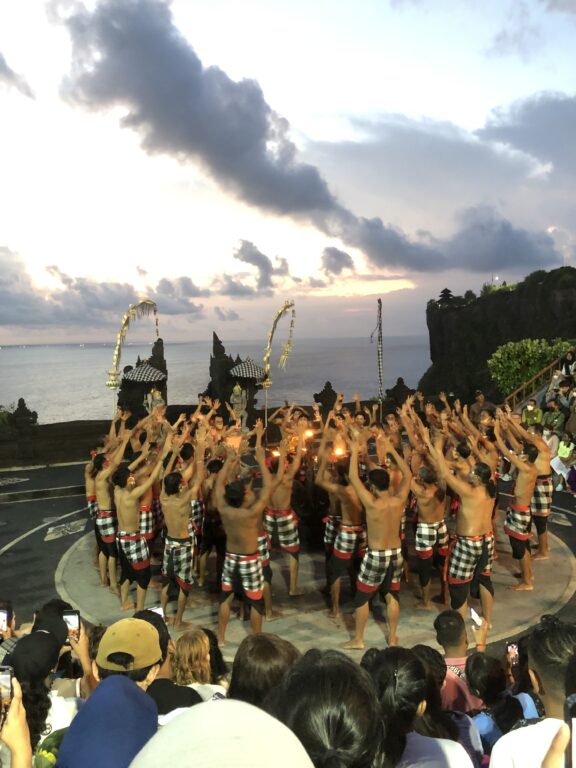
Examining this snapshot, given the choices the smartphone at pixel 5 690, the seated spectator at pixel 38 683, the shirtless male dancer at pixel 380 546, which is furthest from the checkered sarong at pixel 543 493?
the smartphone at pixel 5 690

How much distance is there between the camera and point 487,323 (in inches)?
2493

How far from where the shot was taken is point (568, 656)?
114 inches

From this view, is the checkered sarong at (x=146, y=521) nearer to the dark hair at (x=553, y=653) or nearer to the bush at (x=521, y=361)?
the dark hair at (x=553, y=653)

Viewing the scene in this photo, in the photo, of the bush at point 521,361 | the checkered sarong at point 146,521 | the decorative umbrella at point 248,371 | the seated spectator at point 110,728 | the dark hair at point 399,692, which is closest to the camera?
the seated spectator at point 110,728

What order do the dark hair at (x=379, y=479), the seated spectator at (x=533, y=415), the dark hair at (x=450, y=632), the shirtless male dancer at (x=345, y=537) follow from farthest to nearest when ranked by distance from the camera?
1. the seated spectator at (x=533, y=415)
2. the shirtless male dancer at (x=345, y=537)
3. the dark hair at (x=379, y=479)
4. the dark hair at (x=450, y=632)

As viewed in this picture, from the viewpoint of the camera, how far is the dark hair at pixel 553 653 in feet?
9.52

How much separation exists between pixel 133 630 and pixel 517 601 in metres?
6.70

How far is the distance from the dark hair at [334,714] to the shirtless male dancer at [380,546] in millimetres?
4861

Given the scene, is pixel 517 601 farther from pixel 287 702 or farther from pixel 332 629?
pixel 287 702

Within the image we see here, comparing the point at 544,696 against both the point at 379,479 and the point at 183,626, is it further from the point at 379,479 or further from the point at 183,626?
the point at 183,626

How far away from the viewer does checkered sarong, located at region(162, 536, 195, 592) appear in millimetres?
7578

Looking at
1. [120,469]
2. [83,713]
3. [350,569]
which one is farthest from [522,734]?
[120,469]

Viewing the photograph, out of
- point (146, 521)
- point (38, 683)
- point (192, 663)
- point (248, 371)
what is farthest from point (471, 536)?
point (248, 371)

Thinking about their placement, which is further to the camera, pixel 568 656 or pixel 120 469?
pixel 120 469
